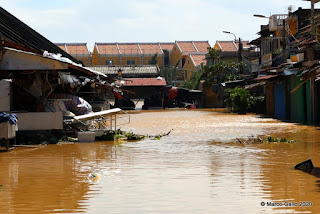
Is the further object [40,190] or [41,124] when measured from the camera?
[41,124]

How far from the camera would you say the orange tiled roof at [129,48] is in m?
81.4

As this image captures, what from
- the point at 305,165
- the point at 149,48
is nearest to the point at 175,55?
the point at 149,48

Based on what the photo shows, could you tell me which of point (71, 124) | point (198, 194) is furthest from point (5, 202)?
point (71, 124)

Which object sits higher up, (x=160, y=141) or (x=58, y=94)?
(x=58, y=94)

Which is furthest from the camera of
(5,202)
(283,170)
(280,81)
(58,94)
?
(280,81)

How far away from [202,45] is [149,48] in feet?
28.2

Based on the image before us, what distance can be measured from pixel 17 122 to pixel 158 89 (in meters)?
39.9

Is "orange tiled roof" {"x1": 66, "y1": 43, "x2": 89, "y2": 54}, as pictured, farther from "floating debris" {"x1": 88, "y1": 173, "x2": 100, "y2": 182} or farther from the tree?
"floating debris" {"x1": 88, "y1": 173, "x2": 100, "y2": 182}

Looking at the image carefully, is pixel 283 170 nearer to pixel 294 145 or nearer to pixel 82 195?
pixel 82 195

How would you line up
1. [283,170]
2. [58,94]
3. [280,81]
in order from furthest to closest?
[280,81]
[58,94]
[283,170]

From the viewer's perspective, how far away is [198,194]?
28.7 ft

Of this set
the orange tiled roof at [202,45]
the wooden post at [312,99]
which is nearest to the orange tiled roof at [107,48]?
the orange tiled roof at [202,45]

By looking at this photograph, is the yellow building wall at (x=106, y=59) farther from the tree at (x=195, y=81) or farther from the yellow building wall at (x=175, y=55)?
the tree at (x=195, y=81)

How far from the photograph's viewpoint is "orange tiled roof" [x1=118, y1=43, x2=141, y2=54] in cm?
8139
